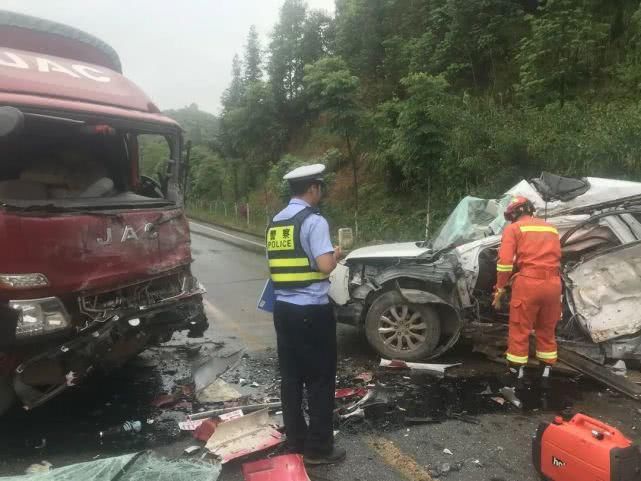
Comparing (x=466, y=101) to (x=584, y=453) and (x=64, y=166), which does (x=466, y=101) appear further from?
(x=584, y=453)

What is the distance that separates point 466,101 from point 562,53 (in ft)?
8.40

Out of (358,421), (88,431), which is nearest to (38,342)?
(88,431)

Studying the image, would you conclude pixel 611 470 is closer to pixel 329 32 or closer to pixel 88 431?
pixel 88 431

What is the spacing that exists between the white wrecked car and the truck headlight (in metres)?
2.60

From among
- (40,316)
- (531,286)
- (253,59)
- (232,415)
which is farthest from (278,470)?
(253,59)

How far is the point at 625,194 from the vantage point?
222 inches

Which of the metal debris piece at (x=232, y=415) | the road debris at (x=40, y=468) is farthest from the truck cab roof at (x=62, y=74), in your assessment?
the metal debris piece at (x=232, y=415)

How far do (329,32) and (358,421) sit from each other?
30.3 meters

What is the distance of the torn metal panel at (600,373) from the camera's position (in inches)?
173

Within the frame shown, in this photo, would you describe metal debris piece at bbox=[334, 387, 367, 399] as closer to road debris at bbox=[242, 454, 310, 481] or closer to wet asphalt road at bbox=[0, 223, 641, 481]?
wet asphalt road at bbox=[0, 223, 641, 481]

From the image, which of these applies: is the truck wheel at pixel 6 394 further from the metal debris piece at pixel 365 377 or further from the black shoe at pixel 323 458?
the metal debris piece at pixel 365 377

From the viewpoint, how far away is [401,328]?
523 cm

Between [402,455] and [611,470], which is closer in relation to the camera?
[611,470]

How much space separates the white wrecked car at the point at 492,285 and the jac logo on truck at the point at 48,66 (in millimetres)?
2885
